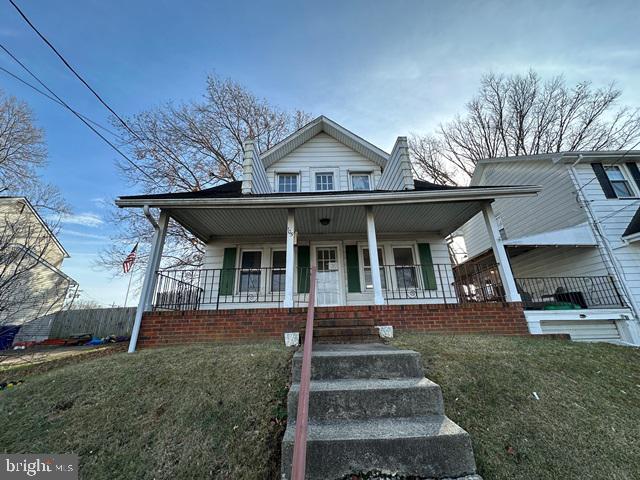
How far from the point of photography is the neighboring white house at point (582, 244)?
20.6ft

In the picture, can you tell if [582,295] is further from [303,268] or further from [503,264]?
[303,268]

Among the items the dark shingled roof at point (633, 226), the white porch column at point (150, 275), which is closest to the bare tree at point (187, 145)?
the white porch column at point (150, 275)

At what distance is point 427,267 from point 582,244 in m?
4.31

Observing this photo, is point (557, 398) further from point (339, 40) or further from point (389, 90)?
point (339, 40)

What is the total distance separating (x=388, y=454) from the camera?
5.49 feet

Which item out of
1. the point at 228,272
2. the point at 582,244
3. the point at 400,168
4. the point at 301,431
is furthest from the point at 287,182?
the point at 582,244

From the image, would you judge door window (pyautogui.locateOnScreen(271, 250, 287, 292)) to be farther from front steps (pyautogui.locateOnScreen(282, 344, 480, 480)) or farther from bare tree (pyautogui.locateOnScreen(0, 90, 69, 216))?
bare tree (pyautogui.locateOnScreen(0, 90, 69, 216))

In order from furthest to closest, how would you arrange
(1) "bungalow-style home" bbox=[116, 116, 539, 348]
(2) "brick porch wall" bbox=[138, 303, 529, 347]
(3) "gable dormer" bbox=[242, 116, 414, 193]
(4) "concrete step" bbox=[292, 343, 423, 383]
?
(3) "gable dormer" bbox=[242, 116, 414, 193] < (1) "bungalow-style home" bbox=[116, 116, 539, 348] < (2) "brick porch wall" bbox=[138, 303, 529, 347] < (4) "concrete step" bbox=[292, 343, 423, 383]

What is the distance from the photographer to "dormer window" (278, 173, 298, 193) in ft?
27.8

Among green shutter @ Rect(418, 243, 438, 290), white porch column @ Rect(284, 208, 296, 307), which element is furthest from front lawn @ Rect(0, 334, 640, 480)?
green shutter @ Rect(418, 243, 438, 290)

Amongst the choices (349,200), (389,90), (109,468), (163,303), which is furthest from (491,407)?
(389,90)

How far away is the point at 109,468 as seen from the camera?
1.97 meters

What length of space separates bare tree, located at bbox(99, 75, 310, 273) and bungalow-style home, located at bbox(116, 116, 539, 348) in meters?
4.94

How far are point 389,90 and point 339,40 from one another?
2.31m
